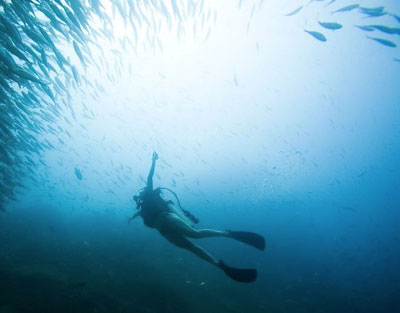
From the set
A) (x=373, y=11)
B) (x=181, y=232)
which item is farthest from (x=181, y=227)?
(x=373, y=11)

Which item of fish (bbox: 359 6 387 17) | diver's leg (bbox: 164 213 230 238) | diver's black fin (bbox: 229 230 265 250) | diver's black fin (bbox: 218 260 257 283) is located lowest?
diver's black fin (bbox: 218 260 257 283)

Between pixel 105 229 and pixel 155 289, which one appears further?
pixel 105 229

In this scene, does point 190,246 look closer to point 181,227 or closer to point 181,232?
point 181,232

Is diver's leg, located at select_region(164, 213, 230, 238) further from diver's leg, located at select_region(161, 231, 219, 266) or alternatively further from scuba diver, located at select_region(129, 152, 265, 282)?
diver's leg, located at select_region(161, 231, 219, 266)

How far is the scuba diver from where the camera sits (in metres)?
5.04

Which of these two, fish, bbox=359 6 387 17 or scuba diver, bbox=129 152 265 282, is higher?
fish, bbox=359 6 387 17

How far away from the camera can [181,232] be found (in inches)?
205

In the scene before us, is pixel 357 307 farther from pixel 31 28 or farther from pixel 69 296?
pixel 31 28

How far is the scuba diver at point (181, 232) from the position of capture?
16.5 feet

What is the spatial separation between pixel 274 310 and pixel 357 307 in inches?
211

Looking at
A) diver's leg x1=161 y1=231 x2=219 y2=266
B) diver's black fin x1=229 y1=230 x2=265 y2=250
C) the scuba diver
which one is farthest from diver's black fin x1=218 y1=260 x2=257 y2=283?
diver's black fin x1=229 y1=230 x2=265 y2=250

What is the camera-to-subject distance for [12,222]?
18.6m

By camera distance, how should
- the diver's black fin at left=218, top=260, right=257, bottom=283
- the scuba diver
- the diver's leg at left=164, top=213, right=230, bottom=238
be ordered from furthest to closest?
the diver's leg at left=164, top=213, right=230, bottom=238 < the scuba diver < the diver's black fin at left=218, top=260, right=257, bottom=283

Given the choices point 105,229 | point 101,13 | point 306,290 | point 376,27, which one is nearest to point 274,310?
point 306,290
